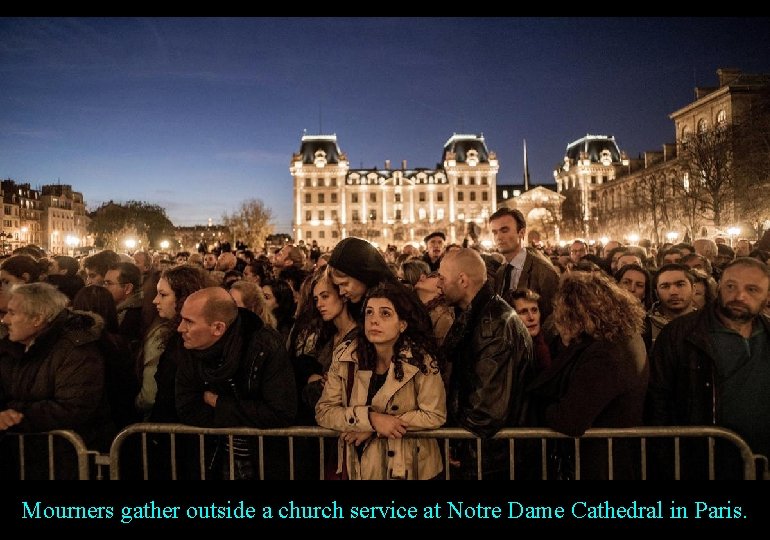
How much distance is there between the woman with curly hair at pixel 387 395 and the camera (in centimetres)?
362

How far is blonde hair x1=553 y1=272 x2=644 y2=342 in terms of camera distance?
385 cm

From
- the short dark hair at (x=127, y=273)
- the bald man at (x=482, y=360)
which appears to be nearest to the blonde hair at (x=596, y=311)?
the bald man at (x=482, y=360)

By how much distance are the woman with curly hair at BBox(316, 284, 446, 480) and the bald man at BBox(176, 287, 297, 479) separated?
0.35 meters

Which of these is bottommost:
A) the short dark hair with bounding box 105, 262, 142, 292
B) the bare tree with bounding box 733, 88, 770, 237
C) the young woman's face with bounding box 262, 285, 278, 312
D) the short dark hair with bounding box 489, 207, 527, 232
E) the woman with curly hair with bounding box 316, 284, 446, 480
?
the woman with curly hair with bounding box 316, 284, 446, 480

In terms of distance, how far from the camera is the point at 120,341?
4945 mm

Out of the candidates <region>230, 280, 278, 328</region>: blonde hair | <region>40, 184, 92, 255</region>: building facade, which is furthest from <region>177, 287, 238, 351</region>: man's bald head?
<region>40, 184, 92, 255</region>: building facade

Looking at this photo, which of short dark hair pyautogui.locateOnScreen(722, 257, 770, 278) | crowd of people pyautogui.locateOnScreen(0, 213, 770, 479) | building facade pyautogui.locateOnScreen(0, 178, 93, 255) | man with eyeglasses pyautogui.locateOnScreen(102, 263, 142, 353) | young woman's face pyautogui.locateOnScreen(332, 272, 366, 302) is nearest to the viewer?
crowd of people pyautogui.locateOnScreen(0, 213, 770, 479)

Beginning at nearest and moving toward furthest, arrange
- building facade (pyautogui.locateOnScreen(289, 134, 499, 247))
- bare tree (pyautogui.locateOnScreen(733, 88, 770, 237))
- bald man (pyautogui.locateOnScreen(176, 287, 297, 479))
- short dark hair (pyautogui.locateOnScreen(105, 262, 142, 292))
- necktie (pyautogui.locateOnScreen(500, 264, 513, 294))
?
bald man (pyautogui.locateOnScreen(176, 287, 297, 479)) < short dark hair (pyautogui.locateOnScreen(105, 262, 142, 292)) < necktie (pyautogui.locateOnScreen(500, 264, 513, 294)) < bare tree (pyautogui.locateOnScreen(733, 88, 770, 237)) < building facade (pyautogui.locateOnScreen(289, 134, 499, 247))

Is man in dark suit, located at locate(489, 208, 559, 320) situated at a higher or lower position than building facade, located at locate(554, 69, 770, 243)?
lower

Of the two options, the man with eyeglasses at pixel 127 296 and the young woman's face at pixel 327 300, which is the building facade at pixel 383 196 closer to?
the man with eyeglasses at pixel 127 296

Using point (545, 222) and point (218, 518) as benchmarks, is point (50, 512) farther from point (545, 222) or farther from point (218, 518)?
point (545, 222)

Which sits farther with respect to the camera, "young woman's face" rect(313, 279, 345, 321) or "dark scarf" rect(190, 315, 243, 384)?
"young woman's face" rect(313, 279, 345, 321)

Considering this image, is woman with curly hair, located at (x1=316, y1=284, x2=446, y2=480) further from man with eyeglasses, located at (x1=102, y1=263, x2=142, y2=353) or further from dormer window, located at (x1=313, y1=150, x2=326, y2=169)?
dormer window, located at (x1=313, y1=150, x2=326, y2=169)

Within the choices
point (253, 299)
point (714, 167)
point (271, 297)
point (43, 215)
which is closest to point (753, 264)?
point (253, 299)
